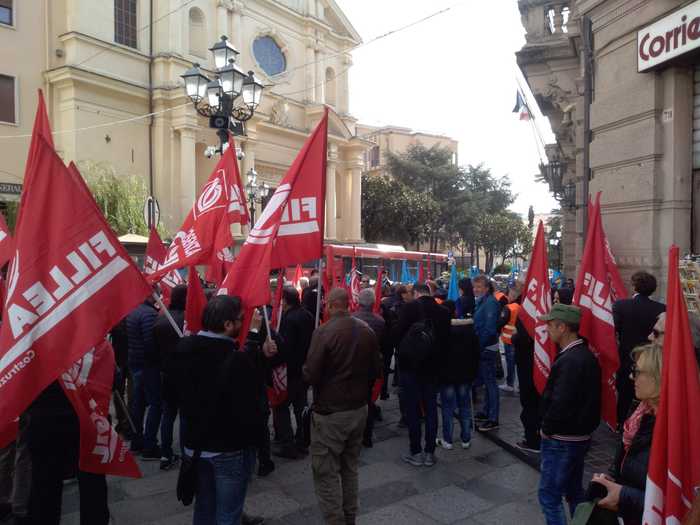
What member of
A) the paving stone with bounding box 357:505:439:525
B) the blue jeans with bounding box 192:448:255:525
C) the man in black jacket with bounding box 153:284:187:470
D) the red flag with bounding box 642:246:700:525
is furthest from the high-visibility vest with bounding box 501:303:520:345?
the red flag with bounding box 642:246:700:525

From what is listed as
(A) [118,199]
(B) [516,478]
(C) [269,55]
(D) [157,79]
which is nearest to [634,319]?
(B) [516,478]

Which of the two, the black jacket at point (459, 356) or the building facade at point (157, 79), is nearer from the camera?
the black jacket at point (459, 356)

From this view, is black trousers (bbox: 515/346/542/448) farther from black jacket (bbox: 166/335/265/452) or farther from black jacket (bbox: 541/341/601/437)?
black jacket (bbox: 166/335/265/452)

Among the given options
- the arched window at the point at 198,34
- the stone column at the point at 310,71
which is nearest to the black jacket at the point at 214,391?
the arched window at the point at 198,34

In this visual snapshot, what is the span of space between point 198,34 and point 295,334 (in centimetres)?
2826

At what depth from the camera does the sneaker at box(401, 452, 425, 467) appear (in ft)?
19.0

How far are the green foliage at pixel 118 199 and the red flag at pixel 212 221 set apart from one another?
16.3 metres

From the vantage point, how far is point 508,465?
5.87 metres

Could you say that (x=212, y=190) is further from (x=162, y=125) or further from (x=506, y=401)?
(x=162, y=125)

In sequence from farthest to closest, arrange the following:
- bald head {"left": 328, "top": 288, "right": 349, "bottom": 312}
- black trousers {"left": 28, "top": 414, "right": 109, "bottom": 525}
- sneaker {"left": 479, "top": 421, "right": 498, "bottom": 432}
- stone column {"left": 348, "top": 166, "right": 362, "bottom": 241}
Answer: stone column {"left": 348, "top": 166, "right": 362, "bottom": 241}, sneaker {"left": 479, "top": 421, "right": 498, "bottom": 432}, bald head {"left": 328, "top": 288, "right": 349, "bottom": 312}, black trousers {"left": 28, "top": 414, "right": 109, "bottom": 525}

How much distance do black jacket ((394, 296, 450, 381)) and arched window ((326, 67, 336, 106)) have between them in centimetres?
3360

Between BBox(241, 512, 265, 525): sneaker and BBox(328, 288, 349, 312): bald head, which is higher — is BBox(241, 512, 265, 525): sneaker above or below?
below

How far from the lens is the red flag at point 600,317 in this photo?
4.45 m

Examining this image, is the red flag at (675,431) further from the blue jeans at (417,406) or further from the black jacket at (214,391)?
the blue jeans at (417,406)
